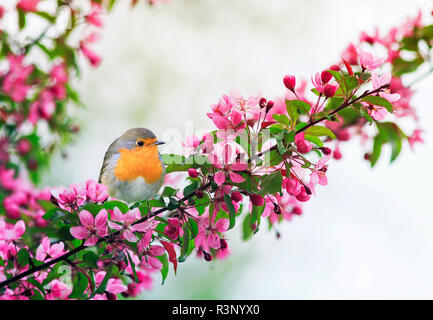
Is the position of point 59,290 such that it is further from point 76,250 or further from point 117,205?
point 117,205

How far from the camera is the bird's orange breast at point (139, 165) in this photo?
159cm

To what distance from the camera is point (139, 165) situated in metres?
1.63

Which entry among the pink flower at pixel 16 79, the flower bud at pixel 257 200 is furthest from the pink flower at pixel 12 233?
the pink flower at pixel 16 79

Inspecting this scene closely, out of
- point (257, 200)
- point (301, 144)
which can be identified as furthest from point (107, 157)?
point (301, 144)

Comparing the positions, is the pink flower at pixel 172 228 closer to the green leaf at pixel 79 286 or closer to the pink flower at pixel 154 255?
the pink flower at pixel 154 255

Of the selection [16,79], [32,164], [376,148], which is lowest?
[376,148]

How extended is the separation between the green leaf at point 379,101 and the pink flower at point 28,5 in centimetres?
187

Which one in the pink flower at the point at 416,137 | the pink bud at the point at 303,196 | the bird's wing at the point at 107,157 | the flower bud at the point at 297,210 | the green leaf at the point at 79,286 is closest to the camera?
the pink bud at the point at 303,196

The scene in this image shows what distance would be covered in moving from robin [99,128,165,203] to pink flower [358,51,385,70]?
Answer: 68 cm

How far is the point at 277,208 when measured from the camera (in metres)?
1.44

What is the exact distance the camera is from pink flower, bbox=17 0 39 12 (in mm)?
2543

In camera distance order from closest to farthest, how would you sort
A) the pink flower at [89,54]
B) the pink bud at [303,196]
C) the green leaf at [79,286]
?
the pink bud at [303,196], the green leaf at [79,286], the pink flower at [89,54]

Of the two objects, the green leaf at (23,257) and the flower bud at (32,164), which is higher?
the flower bud at (32,164)

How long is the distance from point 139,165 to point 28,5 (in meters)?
1.41
